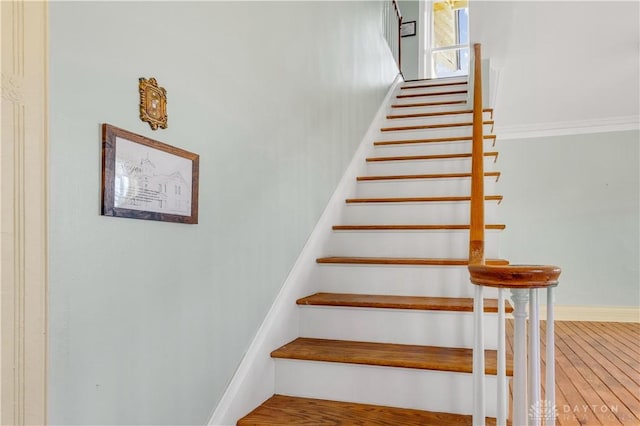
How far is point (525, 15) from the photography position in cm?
281

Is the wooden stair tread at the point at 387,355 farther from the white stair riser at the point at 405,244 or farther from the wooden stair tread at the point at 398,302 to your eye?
the white stair riser at the point at 405,244

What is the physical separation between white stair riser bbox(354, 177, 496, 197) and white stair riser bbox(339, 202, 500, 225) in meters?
0.24

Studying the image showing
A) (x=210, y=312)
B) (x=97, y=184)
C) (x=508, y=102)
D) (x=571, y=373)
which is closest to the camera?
(x=97, y=184)

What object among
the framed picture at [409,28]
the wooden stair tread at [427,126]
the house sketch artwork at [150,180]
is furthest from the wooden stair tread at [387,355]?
the framed picture at [409,28]

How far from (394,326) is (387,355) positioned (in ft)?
0.70

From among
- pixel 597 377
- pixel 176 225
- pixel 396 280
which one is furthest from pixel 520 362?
pixel 597 377

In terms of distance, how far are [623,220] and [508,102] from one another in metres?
1.76

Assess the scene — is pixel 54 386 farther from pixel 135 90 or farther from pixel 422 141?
pixel 422 141

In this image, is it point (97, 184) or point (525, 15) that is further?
point (525, 15)

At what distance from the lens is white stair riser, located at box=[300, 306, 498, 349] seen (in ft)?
5.82

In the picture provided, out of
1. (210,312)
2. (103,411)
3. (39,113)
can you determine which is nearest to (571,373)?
(210,312)

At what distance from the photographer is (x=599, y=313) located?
4.61 metres

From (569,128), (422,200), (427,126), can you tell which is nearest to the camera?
(422,200)

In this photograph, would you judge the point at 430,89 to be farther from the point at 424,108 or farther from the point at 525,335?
the point at 525,335
